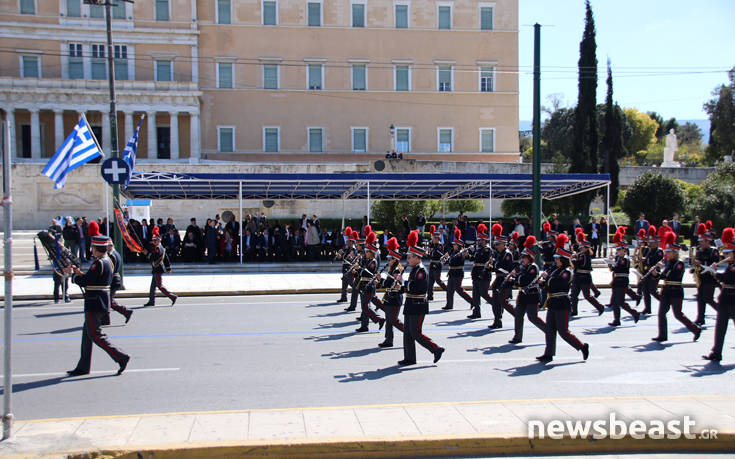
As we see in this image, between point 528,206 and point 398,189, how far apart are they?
48.2 feet

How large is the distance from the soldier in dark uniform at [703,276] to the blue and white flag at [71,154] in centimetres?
1420

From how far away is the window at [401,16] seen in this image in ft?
177

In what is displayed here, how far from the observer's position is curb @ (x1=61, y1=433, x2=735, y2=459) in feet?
18.1

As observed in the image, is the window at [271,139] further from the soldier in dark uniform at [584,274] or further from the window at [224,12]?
the soldier in dark uniform at [584,274]

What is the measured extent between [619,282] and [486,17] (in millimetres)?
47653

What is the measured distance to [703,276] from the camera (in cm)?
1143

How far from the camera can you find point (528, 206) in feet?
125

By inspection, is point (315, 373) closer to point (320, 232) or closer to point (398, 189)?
point (320, 232)

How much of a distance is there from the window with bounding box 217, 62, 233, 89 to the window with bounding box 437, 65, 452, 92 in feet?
59.8

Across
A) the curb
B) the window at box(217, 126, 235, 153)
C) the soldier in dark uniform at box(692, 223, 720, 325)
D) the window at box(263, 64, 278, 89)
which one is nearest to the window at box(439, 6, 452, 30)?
the window at box(263, 64, 278, 89)

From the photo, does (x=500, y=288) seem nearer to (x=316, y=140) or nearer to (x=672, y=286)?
(x=672, y=286)

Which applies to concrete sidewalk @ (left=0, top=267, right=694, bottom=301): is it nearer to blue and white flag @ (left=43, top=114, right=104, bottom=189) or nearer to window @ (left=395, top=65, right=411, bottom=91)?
blue and white flag @ (left=43, top=114, right=104, bottom=189)

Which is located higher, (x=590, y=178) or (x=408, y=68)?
(x=408, y=68)

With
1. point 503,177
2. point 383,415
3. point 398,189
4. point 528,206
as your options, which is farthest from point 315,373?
point 528,206
